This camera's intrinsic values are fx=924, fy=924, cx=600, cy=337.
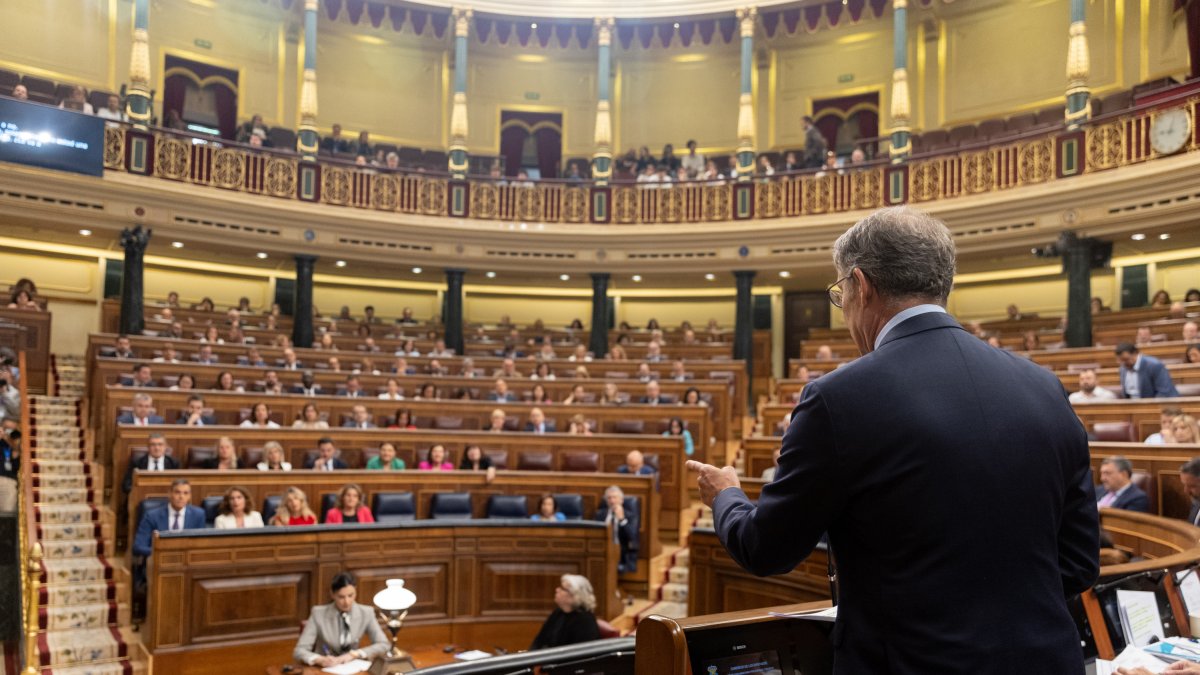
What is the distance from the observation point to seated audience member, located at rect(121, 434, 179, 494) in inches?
271

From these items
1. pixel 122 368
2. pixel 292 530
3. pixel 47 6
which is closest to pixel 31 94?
pixel 47 6

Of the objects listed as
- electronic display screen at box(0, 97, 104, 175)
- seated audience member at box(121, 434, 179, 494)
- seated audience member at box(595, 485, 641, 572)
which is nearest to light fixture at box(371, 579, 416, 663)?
seated audience member at box(595, 485, 641, 572)

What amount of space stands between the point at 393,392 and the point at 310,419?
1.32 metres

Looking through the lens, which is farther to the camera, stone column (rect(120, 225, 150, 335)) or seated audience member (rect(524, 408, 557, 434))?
stone column (rect(120, 225, 150, 335))

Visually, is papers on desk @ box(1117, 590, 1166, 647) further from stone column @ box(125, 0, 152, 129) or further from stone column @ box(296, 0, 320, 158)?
stone column @ box(296, 0, 320, 158)

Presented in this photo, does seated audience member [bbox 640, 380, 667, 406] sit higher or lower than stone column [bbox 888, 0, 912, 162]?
lower

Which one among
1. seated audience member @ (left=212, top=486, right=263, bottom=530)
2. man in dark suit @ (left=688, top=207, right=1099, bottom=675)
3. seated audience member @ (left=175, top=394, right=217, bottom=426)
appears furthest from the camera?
seated audience member @ (left=175, top=394, right=217, bottom=426)

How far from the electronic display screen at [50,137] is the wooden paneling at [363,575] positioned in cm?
784

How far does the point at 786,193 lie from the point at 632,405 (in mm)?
5500

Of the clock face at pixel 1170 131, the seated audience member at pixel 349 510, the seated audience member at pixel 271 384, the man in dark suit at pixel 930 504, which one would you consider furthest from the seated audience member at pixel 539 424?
the man in dark suit at pixel 930 504

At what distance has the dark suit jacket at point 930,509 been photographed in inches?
45.7

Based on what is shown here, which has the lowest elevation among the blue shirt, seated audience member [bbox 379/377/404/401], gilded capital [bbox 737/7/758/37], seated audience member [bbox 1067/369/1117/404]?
seated audience member [bbox 379/377/404/401]

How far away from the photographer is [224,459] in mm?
7047

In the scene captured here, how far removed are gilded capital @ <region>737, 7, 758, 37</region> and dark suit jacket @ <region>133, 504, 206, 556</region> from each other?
11.7 meters
